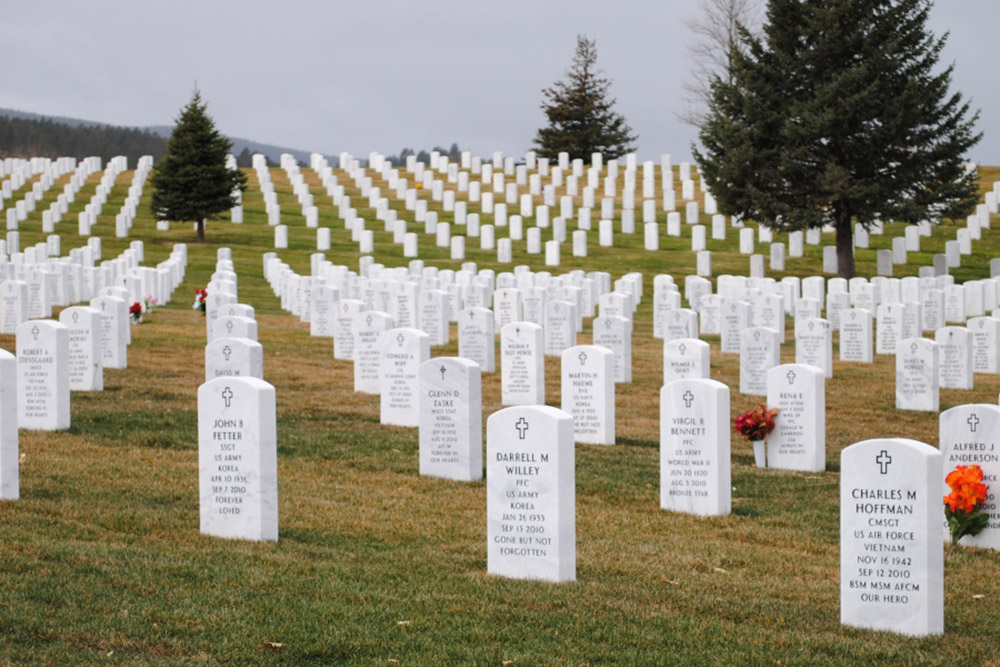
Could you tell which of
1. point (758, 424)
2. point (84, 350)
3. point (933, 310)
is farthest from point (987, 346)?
point (84, 350)

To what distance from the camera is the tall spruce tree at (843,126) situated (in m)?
37.6

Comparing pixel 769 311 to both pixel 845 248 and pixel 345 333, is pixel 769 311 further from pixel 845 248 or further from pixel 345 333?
pixel 845 248

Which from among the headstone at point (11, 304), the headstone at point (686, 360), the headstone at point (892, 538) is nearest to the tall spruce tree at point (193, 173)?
the headstone at point (11, 304)

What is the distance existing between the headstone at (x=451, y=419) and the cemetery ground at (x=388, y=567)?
32cm

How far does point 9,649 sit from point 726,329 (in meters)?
19.6

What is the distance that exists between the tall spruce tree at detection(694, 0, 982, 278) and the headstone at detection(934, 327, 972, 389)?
17966 mm

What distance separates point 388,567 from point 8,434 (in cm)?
354

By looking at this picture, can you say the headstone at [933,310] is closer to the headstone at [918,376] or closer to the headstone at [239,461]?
the headstone at [918,376]

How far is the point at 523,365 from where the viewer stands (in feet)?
53.8

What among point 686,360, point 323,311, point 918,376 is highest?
point 323,311

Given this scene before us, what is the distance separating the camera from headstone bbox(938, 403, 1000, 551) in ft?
30.5

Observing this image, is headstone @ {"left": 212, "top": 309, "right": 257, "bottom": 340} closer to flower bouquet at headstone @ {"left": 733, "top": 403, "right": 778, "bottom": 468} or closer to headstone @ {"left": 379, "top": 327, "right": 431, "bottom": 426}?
headstone @ {"left": 379, "top": 327, "right": 431, "bottom": 426}

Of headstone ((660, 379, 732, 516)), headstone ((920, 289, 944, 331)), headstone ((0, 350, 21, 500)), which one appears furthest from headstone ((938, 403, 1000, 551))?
headstone ((920, 289, 944, 331))

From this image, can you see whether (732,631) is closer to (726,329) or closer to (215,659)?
(215,659)
